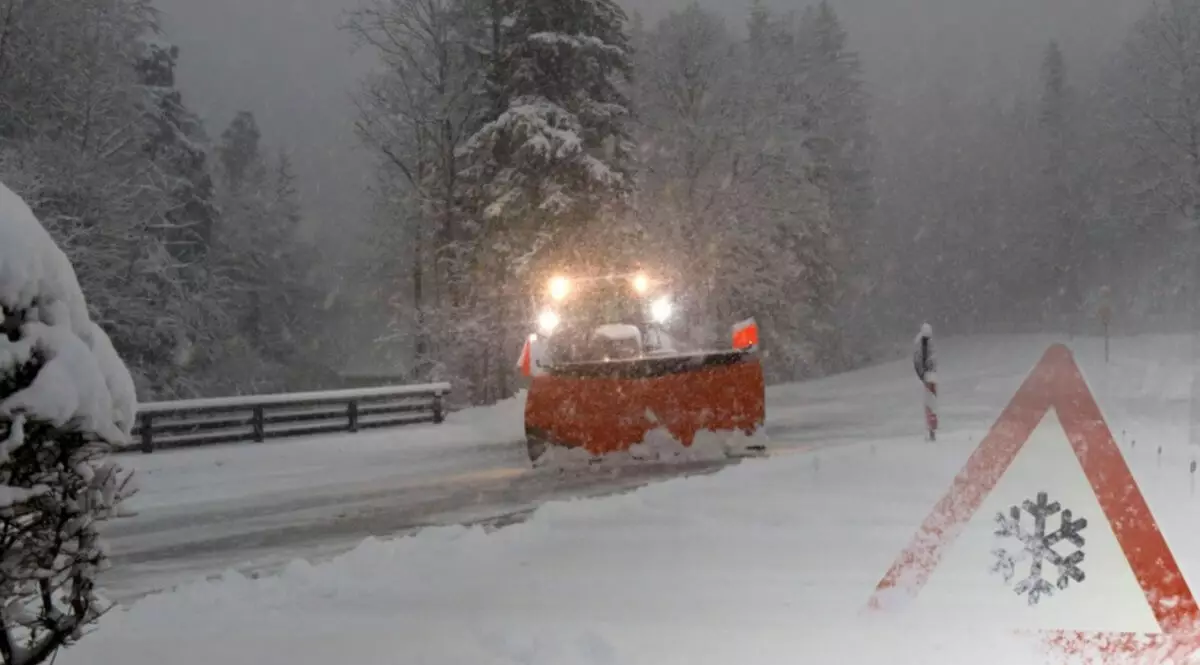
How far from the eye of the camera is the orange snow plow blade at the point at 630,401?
12172 mm

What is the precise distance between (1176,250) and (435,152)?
3644 centimetres

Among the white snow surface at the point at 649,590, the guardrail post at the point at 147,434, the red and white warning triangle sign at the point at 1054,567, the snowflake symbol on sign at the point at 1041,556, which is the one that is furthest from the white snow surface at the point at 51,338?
the guardrail post at the point at 147,434

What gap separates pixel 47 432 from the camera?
3.46 meters

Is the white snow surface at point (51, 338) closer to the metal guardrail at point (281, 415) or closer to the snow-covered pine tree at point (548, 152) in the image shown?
the metal guardrail at point (281, 415)

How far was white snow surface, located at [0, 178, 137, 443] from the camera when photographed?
3.38m

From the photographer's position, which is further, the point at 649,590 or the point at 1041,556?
the point at 649,590

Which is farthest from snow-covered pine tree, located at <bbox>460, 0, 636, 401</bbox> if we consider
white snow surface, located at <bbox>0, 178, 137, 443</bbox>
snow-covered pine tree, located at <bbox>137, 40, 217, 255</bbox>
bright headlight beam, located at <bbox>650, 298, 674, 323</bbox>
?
white snow surface, located at <bbox>0, 178, 137, 443</bbox>

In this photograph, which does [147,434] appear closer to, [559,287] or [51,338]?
[559,287]

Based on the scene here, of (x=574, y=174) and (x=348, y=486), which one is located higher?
(x=574, y=174)

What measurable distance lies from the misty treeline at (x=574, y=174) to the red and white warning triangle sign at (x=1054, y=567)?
12361 mm

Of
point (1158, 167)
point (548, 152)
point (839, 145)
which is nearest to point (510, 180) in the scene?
point (548, 152)

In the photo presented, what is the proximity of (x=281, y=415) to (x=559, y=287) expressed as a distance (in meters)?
6.01

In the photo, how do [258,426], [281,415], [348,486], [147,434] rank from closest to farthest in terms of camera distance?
[348,486]
[147,434]
[258,426]
[281,415]

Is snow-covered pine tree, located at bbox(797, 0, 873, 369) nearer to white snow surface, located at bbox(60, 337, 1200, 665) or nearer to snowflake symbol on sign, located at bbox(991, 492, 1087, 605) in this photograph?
white snow surface, located at bbox(60, 337, 1200, 665)
